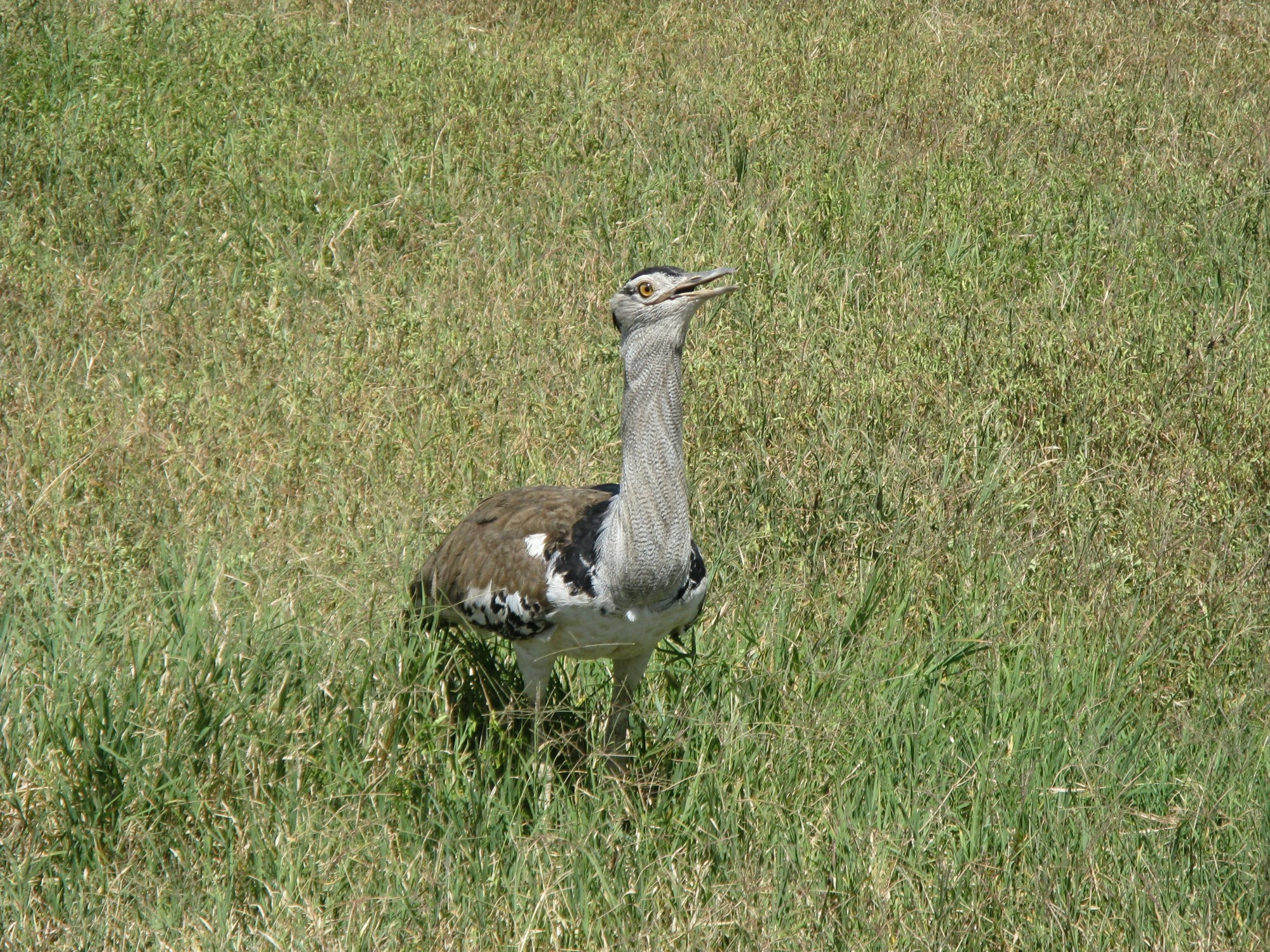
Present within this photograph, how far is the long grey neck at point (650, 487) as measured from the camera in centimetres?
302

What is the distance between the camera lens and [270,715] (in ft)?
10.3

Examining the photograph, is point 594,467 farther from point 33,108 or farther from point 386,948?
point 33,108

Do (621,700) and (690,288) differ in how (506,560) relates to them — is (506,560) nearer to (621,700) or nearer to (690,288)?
(621,700)

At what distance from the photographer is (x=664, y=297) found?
117 inches

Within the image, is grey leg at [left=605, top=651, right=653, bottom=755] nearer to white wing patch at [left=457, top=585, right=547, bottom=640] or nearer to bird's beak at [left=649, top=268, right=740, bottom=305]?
white wing patch at [left=457, top=585, right=547, bottom=640]

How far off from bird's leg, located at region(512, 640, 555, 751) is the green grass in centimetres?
10

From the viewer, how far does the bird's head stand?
2.94m

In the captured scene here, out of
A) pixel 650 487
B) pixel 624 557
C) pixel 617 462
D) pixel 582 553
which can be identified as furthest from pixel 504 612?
pixel 617 462

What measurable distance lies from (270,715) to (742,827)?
116 cm

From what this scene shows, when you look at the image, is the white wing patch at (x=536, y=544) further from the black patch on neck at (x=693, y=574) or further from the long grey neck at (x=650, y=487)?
the black patch on neck at (x=693, y=574)

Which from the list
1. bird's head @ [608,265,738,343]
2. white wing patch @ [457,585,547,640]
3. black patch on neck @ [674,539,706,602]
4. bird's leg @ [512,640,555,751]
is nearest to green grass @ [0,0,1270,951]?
bird's leg @ [512,640,555,751]

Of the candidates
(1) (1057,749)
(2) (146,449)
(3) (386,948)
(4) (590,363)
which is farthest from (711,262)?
(3) (386,948)

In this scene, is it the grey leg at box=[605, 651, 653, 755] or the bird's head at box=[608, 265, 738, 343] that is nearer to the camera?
the bird's head at box=[608, 265, 738, 343]

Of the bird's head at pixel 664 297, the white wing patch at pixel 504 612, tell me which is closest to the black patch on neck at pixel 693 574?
the white wing patch at pixel 504 612
